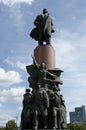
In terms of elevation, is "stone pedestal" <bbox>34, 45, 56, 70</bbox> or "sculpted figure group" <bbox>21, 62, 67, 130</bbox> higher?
"stone pedestal" <bbox>34, 45, 56, 70</bbox>

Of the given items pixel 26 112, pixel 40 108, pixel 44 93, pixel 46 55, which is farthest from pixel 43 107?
pixel 46 55

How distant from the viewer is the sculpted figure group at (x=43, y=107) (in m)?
13.6

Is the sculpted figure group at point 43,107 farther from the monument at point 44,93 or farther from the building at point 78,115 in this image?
the building at point 78,115

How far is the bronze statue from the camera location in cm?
1620

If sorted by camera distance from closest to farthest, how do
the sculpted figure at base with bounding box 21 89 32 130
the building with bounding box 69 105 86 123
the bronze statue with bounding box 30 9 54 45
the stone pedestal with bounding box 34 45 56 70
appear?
the sculpted figure at base with bounding box 21 89 32 130 → the stone pedestal with bounding box 34 45 56 70 → the bronze statue with bounding box 30 9 54 45 → the building with bounding box 69 105 86 123

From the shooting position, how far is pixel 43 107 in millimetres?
13672

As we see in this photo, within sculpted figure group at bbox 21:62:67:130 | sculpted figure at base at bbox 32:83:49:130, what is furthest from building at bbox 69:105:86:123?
sculpted figure at base at bbox 32:83:49:130

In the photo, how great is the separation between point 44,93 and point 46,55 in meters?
2.54

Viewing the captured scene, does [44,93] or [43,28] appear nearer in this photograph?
[44,93]

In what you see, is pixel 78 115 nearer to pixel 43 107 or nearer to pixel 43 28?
pixel 43 28

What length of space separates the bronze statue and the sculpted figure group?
2301 millimetres

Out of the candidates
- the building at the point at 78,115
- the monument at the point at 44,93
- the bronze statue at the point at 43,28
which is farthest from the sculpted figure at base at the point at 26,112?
the building at the point at 78,115

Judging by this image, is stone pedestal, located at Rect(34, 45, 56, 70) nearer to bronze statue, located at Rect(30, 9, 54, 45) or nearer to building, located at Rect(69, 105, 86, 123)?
bronze statue, located at Rect(30, 9, 54, 45)

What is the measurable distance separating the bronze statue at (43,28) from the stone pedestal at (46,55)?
2.13 ft
